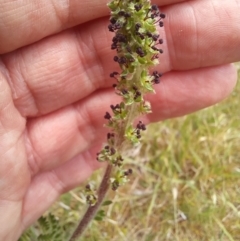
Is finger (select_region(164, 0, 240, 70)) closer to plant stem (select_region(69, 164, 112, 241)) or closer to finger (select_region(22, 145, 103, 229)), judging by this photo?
plant stem (select_region(69, 164, 112, 241))

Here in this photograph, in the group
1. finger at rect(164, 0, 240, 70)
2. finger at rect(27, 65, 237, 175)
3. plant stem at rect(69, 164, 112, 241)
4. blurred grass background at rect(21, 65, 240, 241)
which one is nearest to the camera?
plant stem at rect(69, 164, 112, 241)

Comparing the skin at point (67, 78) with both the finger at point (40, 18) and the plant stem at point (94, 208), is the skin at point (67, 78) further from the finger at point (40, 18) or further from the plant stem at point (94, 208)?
the plant stem at point (94, 208)

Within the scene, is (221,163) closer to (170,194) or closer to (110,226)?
(170,194)

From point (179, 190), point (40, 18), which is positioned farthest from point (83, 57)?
point (179, 190)

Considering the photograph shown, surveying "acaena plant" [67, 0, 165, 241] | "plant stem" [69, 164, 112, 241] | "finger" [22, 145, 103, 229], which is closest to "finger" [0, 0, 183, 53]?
"acaena plant" [67, 0, 165, 241]

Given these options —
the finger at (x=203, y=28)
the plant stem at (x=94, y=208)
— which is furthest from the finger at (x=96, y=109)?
the plant stem at (x=94, y=208)

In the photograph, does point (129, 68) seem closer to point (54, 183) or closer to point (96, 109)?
point (96, 109)

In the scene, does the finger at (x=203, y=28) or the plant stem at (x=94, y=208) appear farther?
the finger at (x=203, y=28)
